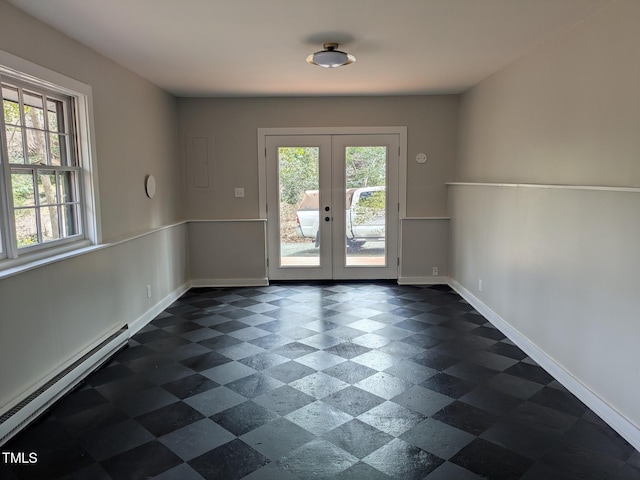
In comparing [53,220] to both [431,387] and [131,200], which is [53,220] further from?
[431,387]

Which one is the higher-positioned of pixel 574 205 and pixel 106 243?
pixel 574 205

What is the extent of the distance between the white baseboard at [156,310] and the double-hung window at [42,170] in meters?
0.97

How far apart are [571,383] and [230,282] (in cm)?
395

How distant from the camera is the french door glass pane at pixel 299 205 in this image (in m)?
5.55

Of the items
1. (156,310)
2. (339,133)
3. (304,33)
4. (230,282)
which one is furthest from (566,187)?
(230,282)

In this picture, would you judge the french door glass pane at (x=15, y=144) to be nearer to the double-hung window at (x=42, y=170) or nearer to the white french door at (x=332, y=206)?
the double-hung window at (x=42, y=170)

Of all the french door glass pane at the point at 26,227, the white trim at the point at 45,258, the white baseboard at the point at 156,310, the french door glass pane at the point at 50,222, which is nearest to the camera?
the white trim at the point at 45,258

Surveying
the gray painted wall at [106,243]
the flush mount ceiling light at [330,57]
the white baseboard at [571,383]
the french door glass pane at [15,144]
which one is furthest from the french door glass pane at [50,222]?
the white baseboard at [571,383]

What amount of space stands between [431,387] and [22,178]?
2.85 metres

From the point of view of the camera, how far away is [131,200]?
405cm

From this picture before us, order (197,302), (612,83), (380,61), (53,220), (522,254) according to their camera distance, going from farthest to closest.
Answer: (197,302), (380,61), (522,254), (53,220), (612,83)

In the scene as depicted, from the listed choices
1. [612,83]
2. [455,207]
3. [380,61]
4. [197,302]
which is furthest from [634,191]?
[197,302]

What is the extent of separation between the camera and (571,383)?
2.83 m

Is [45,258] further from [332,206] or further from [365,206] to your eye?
[365,206]
